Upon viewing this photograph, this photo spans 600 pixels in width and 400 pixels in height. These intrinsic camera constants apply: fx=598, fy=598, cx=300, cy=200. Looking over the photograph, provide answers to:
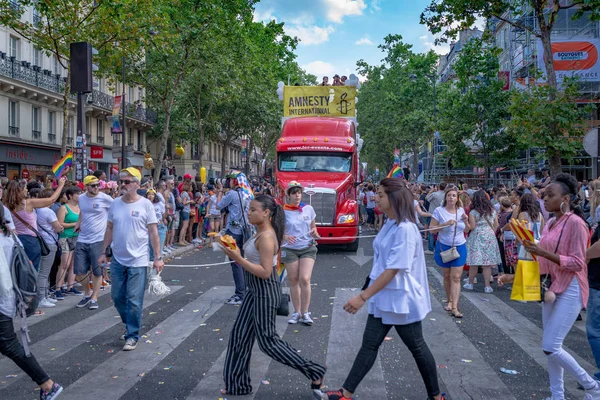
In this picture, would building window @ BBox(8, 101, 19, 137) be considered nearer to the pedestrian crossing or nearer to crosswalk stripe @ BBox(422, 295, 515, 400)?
the pedestrian crossing

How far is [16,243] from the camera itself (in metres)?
4.65

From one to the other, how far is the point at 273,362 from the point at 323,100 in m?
13.6

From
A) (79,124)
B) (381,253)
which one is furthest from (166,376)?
(79,124)

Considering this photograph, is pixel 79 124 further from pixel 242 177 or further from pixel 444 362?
pixel 444 362

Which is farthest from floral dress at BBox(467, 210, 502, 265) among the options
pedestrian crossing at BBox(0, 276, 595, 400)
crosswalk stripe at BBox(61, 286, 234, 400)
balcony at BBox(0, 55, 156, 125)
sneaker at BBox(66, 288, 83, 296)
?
balcony at BBox(0, 55, 156, 125)

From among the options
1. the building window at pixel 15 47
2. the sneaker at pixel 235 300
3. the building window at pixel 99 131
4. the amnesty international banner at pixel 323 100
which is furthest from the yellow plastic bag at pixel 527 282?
the building window at pixel 99 131

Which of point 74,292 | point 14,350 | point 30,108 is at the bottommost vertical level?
point 74,292

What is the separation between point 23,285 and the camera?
4.57 metres

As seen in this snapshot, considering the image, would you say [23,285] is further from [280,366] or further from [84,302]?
[84,302]

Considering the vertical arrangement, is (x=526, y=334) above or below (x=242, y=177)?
below

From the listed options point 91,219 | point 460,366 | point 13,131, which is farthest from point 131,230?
point 13,131

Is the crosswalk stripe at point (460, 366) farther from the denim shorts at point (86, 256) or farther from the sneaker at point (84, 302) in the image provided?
the sneaker at point (84, 302)

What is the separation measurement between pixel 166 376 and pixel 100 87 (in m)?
38.4

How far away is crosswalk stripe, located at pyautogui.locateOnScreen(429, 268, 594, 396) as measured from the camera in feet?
19.8
